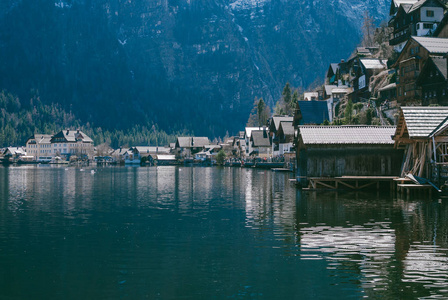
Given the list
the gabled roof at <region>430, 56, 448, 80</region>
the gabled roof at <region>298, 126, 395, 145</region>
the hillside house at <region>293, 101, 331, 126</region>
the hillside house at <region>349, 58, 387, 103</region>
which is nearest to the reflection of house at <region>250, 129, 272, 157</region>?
the hillside house at <region>293, 101, 331, 126</region>

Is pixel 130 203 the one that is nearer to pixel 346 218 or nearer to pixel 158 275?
pixel 346 218

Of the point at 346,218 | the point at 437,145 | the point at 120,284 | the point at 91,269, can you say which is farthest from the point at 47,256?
the point at 437,145

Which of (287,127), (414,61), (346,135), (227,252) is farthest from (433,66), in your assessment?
(227,252)

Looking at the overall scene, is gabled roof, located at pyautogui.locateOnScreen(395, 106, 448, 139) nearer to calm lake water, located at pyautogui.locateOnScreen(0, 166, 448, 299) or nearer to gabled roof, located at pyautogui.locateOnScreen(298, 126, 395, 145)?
gabled roof, located at pyautogui.locateOnScreen(298, 126, 395, 145)

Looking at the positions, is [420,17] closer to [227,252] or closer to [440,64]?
[440,64]

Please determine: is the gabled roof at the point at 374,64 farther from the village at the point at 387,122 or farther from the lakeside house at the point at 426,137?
the lakeside house at the point at 426,137

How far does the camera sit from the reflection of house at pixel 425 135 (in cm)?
4828

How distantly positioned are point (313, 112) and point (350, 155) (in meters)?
63.2

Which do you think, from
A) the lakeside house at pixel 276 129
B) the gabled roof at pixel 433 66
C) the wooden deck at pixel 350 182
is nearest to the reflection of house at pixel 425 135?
the wooden deck at pixel 350 182

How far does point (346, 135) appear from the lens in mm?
57375

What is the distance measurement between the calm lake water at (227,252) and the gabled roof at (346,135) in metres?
14.7

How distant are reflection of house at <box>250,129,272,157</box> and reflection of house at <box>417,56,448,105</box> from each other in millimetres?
86937

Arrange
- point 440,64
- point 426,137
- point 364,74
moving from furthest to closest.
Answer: point 364,74
point 440,64
point 426,137

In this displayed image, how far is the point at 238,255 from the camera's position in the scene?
23281 millimetres
